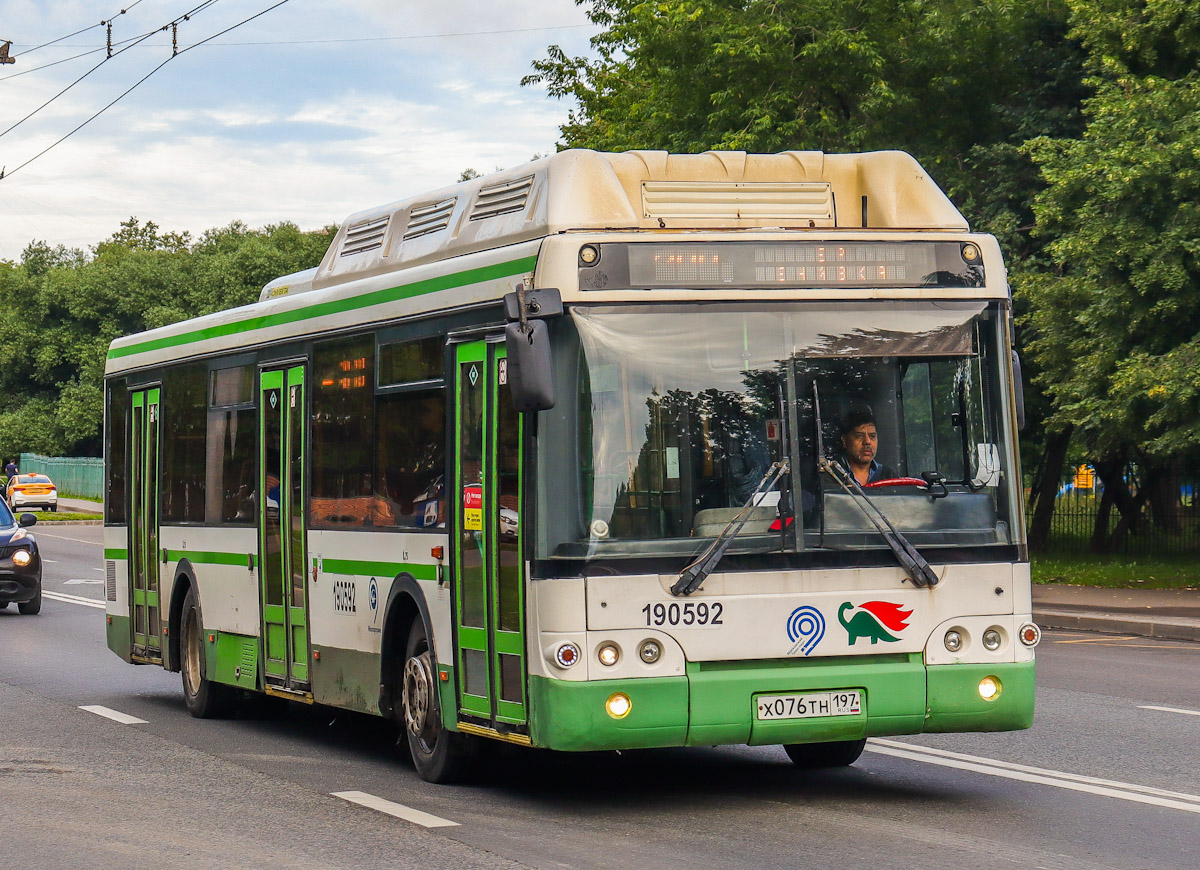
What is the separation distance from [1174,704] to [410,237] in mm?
6310

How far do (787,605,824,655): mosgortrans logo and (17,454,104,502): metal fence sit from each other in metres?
69.6

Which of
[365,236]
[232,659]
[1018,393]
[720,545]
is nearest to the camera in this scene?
[720,545]

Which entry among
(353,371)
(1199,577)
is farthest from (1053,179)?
(353,371)

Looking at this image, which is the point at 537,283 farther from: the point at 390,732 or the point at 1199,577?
the point at 1199,577

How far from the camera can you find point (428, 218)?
1008 centimetres

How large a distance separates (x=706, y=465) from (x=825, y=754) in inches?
91.8

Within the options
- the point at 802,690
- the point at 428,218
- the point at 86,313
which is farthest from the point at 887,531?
the point at 86,313

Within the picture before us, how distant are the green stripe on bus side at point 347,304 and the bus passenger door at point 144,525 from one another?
1.66 ft

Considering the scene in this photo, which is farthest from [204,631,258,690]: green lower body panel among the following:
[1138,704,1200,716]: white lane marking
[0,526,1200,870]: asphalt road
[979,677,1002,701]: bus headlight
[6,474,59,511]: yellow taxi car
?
[6,474,59,511]: yellow taxi car

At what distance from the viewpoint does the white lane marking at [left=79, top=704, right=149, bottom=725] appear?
12.3 meters

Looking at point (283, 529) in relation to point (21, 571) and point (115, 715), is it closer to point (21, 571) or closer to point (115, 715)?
point (115, 715)

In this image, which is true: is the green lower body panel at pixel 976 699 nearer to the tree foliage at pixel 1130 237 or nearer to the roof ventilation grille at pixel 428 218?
the roof ventilation grille at pixel 428 218

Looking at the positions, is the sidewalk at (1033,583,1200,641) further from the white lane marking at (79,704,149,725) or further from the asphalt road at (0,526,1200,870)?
the white lane marking at (79,704,149,725)

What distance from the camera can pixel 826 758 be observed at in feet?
31.6
